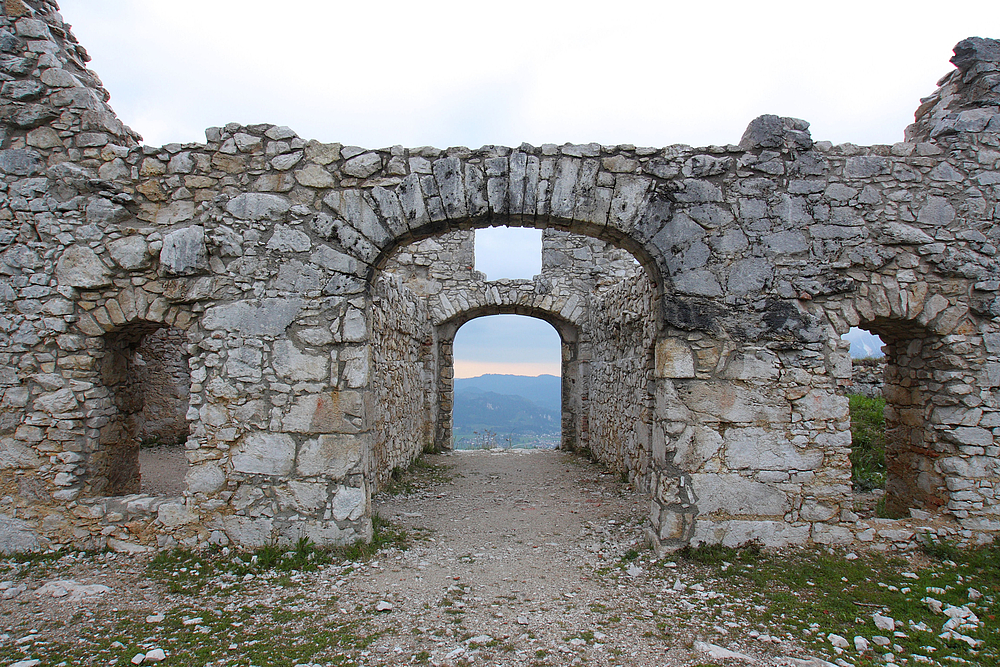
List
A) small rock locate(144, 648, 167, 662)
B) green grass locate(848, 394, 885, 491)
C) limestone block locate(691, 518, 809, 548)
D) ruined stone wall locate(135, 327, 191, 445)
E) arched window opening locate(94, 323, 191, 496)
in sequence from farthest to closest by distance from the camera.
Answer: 1. ruined stone wall locate(135, 327, 191, 445)
2. green grass locate(848, 394, 885, 491)
3. arched window opening locate(94, 323, 191, 496)
4. limestone block locate(691, 518, 809, 548)
5. small rock locate(144, 648, 167, 662)

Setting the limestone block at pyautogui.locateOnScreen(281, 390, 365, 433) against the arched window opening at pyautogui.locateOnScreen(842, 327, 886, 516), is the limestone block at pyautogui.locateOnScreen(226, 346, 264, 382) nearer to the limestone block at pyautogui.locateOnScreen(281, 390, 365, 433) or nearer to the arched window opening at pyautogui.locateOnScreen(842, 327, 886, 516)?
the limestone block at pyautogui.locateOnScreen(281, 390, 365, 433)

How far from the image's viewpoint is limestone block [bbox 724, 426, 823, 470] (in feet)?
14.7

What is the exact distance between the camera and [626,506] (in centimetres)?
638

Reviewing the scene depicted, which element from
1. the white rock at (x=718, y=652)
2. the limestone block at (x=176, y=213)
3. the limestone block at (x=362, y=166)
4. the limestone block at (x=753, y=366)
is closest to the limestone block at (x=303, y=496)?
the limestone block at (x=176, y=213)

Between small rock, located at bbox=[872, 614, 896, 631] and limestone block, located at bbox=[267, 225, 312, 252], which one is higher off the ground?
limestone block, located at bbox=[267, 225, 312, 252]

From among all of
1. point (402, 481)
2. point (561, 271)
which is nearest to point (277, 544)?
point (402, 481)

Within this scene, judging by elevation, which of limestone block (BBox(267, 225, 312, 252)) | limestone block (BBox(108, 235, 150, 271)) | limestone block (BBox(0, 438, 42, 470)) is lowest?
limestone block (BBox(0, 438, 42, 470))

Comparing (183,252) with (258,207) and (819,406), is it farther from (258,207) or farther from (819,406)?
(819,406)

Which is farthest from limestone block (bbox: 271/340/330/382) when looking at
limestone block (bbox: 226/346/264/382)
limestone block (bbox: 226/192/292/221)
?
limestone block (bbox: 226/192/292/221)

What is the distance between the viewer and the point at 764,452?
14.7 ft

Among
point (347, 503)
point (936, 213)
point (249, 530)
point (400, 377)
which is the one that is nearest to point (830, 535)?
point (936, 213)

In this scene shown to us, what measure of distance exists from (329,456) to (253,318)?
1352 millimetres

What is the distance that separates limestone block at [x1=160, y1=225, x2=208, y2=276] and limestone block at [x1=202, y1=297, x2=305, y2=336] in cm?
44

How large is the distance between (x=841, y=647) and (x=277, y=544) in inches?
162
